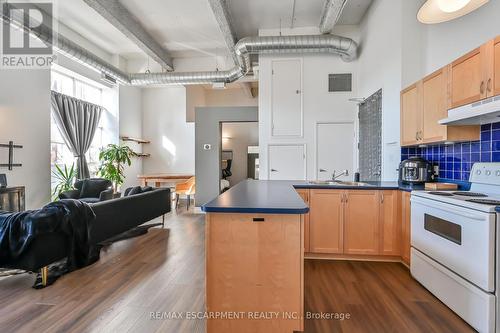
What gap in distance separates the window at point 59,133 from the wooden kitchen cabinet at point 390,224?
613cm

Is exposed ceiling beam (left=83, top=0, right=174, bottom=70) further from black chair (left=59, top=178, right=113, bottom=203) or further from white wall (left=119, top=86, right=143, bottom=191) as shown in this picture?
black chair (left=59, top=178, right=113, bottom=203)

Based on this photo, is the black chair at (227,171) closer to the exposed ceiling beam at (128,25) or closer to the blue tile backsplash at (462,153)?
the exposed ceiling beam at (128,25)

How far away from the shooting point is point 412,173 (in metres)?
2.87

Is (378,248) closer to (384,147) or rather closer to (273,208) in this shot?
(384,147)

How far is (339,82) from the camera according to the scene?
4793mm

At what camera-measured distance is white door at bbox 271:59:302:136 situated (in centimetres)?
486

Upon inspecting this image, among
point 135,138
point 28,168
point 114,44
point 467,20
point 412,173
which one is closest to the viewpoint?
point 467,20

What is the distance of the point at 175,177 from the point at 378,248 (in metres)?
5.01

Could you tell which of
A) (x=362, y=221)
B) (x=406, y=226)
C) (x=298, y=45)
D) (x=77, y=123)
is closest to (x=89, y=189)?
(x=77, y=123)

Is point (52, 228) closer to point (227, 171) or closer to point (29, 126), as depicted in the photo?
point (29, 126)

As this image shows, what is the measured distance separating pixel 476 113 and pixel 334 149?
2863 millimetres

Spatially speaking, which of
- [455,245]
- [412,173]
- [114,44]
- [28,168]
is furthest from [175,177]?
[455,245]

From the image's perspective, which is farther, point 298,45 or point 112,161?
point 112,161

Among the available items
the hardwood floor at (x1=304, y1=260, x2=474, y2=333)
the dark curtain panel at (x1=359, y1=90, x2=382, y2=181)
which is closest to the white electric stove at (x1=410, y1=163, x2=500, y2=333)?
the hardwood floor at (x1=304, y1=260, x2=474, y2=333)
